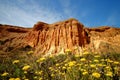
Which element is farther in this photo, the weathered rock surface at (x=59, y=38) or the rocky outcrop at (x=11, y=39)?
the rocky outcrop at (x=11, y=39)

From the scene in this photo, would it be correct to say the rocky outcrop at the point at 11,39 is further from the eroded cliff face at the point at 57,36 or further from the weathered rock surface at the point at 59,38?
the eroded cliff face at the point at 57,36

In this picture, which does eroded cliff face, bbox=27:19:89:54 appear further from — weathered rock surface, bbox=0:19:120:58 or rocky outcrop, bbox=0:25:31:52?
rocky outcrop, bbox=0:25:31:52

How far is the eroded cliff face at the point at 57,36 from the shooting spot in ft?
222

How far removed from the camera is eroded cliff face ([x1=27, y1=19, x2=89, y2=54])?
6781cm

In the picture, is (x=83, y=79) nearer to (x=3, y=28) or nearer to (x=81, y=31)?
(x=81, y=31)

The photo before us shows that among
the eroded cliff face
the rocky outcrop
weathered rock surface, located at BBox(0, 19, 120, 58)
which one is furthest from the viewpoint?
the rocky outcrop

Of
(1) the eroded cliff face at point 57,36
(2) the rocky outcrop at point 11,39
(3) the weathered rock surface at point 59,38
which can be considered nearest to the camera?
(3) the weathered rock surface at point 59,38

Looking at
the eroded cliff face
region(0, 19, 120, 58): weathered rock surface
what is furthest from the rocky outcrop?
the eroded cliff face

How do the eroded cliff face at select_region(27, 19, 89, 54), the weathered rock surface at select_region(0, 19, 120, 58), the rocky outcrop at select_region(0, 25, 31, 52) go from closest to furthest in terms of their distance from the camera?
the weathered rock surface at select_region(0, 19, 120, 58)
the eroded cliff face at select_region(27, 19, 89, 54)
the rocky outcrop at select_region(0, 25, 31, 52)

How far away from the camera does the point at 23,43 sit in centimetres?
7844

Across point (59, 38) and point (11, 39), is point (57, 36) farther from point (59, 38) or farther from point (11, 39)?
point (11, 39)

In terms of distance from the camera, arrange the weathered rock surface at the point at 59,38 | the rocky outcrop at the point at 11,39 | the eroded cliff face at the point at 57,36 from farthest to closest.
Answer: the rocky outcrop at the point at 11,39 < the eroded cliff face at the point at 57,36 < the weathered rock surface at the point at 59,38

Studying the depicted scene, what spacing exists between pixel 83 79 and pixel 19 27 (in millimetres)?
112519

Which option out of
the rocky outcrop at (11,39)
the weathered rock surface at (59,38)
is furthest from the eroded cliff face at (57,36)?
the rocky outcrop at (11,39)
